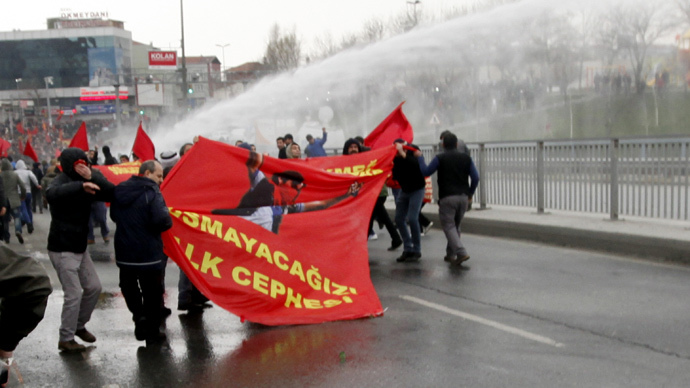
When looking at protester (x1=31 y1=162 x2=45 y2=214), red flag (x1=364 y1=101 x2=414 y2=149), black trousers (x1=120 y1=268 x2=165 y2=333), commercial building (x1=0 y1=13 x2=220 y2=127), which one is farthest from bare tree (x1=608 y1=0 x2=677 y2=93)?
commercial building (x1=0 y1=13 x2=220 y2=127)

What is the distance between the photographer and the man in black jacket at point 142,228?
20.2 ft

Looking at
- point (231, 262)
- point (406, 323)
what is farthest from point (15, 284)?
point (406, 323)

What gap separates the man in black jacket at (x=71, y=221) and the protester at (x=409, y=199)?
480 cm

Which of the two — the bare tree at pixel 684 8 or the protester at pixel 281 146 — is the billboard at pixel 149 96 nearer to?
the bare tree at pixel 684 8

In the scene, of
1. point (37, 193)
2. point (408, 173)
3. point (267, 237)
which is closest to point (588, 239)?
point (408, 173)

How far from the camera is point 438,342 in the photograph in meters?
6.19

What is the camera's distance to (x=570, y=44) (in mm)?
34188

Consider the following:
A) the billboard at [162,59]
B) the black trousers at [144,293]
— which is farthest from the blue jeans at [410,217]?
the billboard at [162,59]

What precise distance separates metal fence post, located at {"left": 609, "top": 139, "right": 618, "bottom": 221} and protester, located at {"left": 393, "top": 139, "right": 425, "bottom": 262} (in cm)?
326

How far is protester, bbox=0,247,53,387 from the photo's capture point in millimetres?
3074

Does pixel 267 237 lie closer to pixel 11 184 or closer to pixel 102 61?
pixel 11 184

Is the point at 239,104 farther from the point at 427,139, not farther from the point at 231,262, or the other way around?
the point at 427,139

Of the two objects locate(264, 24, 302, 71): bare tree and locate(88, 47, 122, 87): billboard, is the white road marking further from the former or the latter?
locate(88, 47, 122, 87): billboard

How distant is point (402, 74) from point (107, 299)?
2773cm
